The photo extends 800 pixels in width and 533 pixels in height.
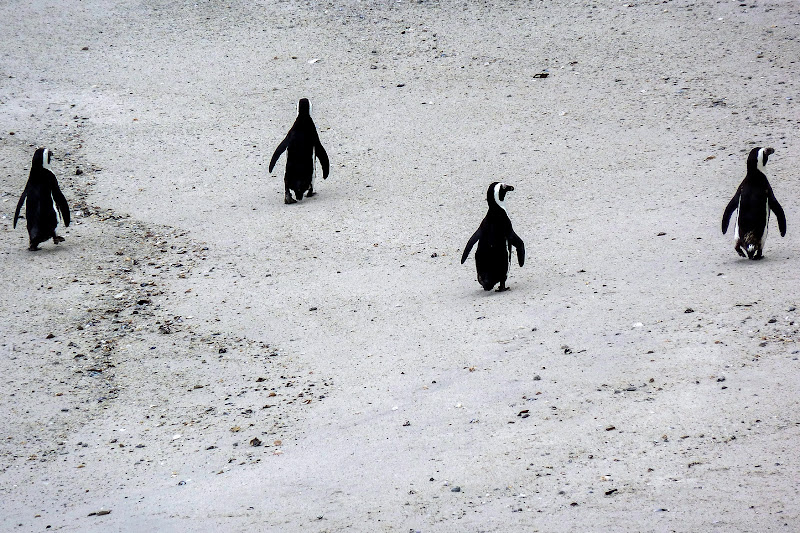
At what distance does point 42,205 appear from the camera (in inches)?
367

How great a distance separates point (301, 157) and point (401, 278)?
3070mm

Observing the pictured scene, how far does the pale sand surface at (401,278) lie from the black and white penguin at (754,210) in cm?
20

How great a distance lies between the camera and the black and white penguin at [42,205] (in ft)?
30.3

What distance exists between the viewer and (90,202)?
1061 centimetres

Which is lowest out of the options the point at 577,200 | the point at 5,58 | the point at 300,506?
the point at 300,506

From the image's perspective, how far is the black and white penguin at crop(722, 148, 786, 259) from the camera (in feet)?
24.2

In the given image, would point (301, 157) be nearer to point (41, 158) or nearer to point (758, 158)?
point (41, 158)

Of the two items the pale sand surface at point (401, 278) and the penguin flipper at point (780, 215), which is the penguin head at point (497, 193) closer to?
the pale sand surface at point (401, 278)

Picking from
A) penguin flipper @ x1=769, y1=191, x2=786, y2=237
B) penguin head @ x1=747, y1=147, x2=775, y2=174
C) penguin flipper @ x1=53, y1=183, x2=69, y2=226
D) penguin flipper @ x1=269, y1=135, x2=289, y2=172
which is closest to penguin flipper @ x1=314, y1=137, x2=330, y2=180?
penguin flipper @ x1=269, y1=135, x2=289, y2=172

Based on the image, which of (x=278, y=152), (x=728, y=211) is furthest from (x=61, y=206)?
(x=728, y=211)

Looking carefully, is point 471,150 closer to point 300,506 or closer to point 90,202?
point 90,202

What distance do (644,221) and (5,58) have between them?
1095 centimetres

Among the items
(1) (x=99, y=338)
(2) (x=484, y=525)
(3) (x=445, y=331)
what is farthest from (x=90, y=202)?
(2) (x=484, y=525)

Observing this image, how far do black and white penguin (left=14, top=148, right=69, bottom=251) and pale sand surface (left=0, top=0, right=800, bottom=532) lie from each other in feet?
0.66
